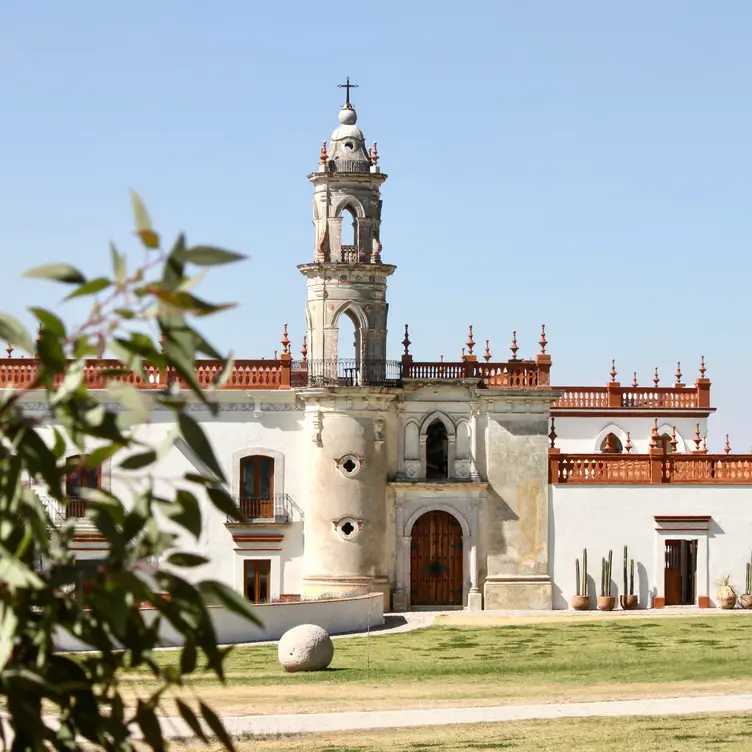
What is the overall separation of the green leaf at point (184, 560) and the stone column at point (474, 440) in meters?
36.0

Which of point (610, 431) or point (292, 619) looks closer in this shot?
point (292, 619)

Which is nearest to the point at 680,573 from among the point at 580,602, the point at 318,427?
the point at 580,602

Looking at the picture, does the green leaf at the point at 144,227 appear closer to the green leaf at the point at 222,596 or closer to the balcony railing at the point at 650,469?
the green leaf at the point at 222,596

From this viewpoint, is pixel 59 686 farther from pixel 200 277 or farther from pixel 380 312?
pixel 380 312

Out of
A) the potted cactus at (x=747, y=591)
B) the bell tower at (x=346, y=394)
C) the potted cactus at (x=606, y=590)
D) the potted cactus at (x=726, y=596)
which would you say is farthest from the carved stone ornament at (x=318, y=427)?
the potted cactus at (x=747, y=591)

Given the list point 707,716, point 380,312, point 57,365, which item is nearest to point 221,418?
point 380,312

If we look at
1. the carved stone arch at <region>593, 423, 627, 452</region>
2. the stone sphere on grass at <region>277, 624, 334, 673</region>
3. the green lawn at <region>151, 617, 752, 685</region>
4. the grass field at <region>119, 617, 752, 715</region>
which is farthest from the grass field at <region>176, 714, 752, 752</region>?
the carved stone arch at <region>593, 423, 627, 452</region>

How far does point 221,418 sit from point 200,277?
35631 millimetres

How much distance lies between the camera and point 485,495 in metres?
40.9

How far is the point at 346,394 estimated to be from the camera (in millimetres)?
39625

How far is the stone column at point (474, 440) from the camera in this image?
134ft

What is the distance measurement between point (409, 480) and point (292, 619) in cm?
756

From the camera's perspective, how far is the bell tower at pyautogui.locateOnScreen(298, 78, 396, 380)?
4003 centimetres

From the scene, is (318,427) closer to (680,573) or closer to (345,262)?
(345,262)
